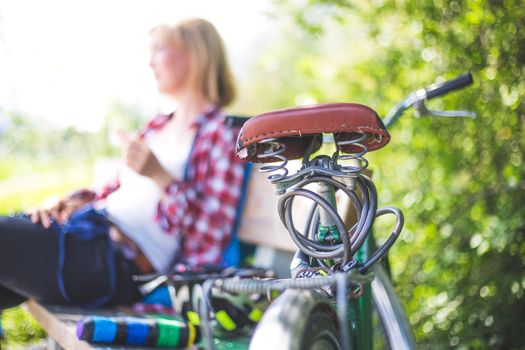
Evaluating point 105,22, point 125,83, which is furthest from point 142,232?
point 125,83

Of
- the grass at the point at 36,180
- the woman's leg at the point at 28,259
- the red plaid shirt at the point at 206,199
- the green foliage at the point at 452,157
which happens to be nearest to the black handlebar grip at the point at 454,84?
the green foliage at the point at 452,157

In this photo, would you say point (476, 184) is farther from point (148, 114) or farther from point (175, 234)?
point (148, 114)

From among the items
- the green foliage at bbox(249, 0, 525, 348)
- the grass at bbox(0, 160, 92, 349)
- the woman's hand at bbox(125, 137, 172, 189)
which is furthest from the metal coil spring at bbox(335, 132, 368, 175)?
the grass at bbox(0, 160, 92, 349)

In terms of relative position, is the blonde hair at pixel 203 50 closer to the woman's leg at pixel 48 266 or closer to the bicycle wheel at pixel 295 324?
the woman's leg at pixel 48 266

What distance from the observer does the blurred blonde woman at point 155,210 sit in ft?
7.39

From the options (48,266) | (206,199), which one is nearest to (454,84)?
(206,199)

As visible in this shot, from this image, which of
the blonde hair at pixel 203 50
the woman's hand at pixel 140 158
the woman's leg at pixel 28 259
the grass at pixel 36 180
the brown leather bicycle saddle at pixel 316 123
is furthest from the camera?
the grass at pixel 36 180

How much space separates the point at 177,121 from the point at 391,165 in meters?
1.23

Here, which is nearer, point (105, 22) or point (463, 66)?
point (463, 66)

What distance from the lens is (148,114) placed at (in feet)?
37.2

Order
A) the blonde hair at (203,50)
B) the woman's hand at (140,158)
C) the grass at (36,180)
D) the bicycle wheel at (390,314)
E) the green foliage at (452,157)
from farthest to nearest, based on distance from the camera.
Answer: the grass at (36,180)
the blonde hair at (203,50)
the green foliage at (452,157)
the woman's hand at (140,158)
the bicycle wheel at (390,314)

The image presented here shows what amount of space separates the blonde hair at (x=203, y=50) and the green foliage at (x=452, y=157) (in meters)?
0.51

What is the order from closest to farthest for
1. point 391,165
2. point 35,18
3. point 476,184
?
point 476,184 < point 391,165 < point 35,18

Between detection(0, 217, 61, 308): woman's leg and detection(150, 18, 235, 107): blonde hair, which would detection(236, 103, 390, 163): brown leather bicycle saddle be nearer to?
detection(0, 217, 61, 308): woman's leg
